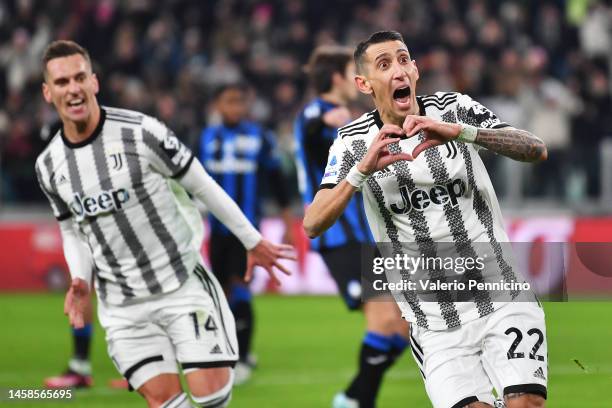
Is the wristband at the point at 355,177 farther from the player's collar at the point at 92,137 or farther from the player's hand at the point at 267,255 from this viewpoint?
the player's collar at the point at 92,137

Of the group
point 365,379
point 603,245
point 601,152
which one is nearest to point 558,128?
point 601,152

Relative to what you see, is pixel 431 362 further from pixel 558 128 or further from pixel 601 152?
pixel 558 128

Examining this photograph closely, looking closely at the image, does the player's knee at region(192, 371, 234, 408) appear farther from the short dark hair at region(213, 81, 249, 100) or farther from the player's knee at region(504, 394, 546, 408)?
the short dark hair at region(213, 81, 249, 100)

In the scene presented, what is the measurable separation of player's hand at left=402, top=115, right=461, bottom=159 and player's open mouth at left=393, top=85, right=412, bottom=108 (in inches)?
11.8

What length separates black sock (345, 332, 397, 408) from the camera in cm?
729

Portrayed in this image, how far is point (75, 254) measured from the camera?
6172 millimetres

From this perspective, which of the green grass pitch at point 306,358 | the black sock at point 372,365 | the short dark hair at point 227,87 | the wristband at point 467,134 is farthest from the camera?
the short dark hair at point 227,87

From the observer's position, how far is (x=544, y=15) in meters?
19.8

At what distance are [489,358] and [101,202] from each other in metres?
2.18

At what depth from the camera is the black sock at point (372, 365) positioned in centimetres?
729

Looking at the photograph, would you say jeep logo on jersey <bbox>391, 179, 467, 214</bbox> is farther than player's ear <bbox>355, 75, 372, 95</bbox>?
No

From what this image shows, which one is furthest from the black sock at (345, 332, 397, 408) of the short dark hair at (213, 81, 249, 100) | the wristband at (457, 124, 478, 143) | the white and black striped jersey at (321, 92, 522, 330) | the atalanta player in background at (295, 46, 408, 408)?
the short dark hair at (213, 81, 249, 100)

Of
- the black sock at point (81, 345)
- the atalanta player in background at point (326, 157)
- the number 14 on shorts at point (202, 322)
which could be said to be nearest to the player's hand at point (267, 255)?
the number 14 on shorts at point (202, 322)

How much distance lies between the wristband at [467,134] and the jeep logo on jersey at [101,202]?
197 centimetres
